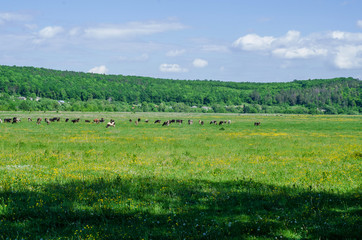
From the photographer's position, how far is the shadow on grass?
7.22 metres

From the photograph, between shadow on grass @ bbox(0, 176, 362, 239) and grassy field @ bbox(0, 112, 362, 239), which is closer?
shadow on grass @ bbox(0, 176, 362, 239)

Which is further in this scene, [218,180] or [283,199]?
[218,180]

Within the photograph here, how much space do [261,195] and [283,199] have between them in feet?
2.41

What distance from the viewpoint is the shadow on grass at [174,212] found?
7.22 meters

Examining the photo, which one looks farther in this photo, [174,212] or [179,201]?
[179,201]

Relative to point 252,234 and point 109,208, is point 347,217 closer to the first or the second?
point 252,234

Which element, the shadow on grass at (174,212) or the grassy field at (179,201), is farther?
the grassy field at (179,201)

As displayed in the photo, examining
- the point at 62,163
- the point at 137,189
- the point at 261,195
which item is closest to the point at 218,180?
the point at 261,195

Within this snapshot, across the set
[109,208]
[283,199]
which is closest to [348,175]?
[283,199]

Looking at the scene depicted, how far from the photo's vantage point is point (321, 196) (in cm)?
1003

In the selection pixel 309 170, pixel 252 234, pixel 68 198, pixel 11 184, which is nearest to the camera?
pixel 252 234

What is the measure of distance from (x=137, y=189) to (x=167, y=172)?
3285 mm

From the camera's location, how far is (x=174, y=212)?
854 centimetres

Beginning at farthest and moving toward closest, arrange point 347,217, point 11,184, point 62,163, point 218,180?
point 62,163 → point 218,180 → point 11,184 → point 347,217
